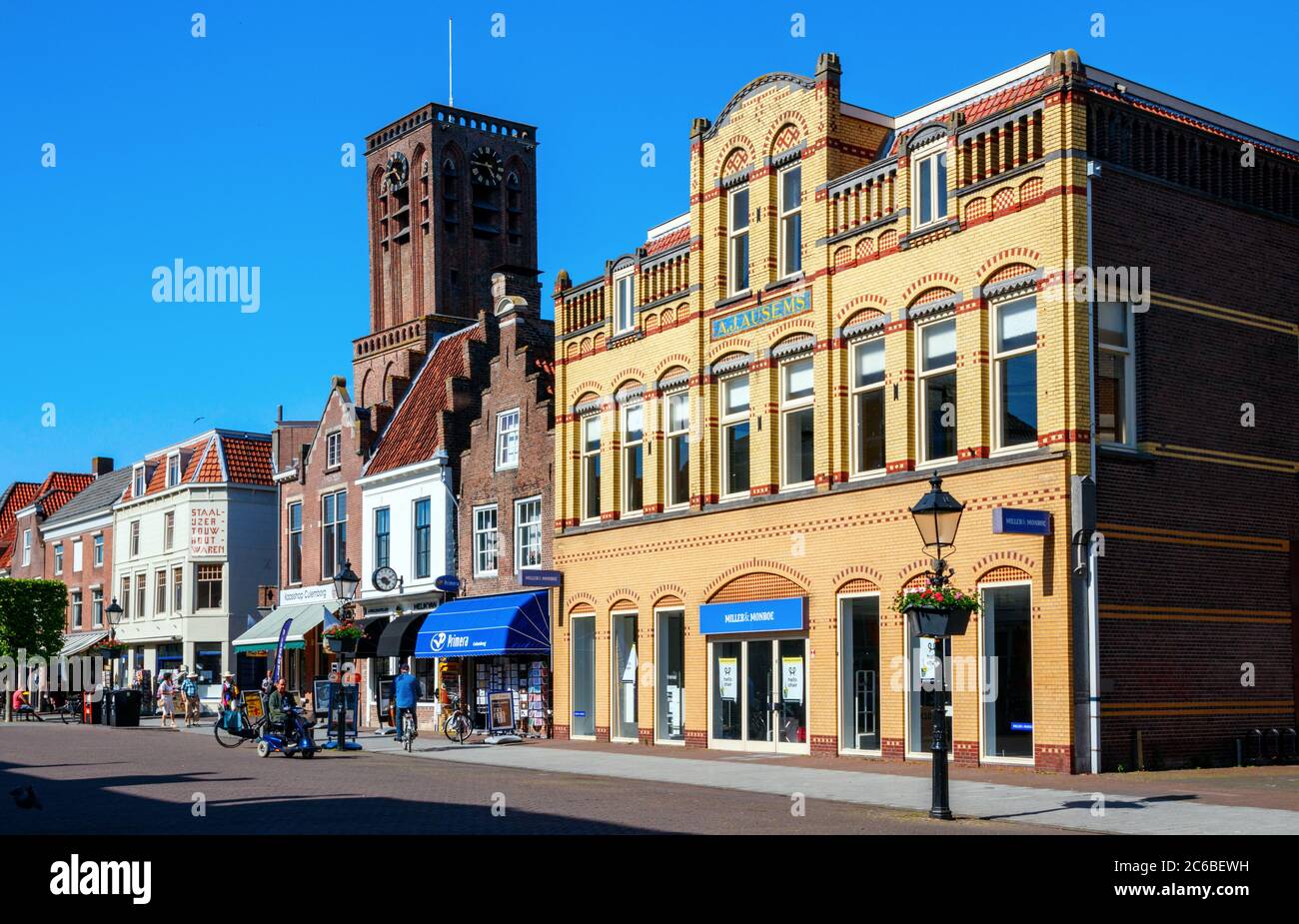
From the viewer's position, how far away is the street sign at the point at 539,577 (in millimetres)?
33531

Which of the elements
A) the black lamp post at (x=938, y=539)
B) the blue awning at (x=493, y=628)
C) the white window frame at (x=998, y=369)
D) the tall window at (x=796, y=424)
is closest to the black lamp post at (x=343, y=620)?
the blue awning at (x=493, y=628)

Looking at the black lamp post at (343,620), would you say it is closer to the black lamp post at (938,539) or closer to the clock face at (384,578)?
the clock face at (384,578)

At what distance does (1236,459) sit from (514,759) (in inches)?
536

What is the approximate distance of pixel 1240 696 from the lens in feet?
78.8

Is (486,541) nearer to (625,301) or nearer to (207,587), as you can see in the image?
(625,301)

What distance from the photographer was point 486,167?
6003 centimetres

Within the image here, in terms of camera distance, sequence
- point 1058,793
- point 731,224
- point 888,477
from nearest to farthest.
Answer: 1. point 1058,793
2. point 888,477
3. point 731,224

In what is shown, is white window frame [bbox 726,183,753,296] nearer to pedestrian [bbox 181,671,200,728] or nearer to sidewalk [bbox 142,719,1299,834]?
sidewalk [bbox 142,719,1299,834]

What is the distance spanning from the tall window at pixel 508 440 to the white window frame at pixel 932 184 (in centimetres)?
1444

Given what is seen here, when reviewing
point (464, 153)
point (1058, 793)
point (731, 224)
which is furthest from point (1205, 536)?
point (464, 153)

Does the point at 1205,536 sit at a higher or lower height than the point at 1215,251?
lower
